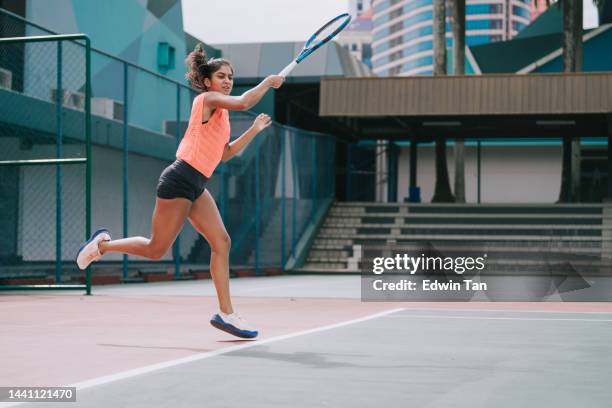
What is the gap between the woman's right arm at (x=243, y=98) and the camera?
662 centimetres

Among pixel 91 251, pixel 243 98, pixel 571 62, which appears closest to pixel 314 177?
pixel 571 62

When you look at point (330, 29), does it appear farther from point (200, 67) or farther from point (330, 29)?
point (200, 67)

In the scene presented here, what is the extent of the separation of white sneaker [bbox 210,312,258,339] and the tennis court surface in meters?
0.08

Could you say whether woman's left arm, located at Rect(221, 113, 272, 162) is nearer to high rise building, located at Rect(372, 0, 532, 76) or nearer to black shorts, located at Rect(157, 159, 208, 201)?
black shorts, located at Rect(157, 159, 208, 201)

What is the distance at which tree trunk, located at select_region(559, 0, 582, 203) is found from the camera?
102 ft

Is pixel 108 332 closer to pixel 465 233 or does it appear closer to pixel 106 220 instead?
pixel 106 220

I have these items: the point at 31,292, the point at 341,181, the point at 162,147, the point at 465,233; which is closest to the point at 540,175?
the point at 341,181

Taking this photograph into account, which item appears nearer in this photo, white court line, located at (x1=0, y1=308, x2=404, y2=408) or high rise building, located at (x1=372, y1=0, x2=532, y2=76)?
white court line, located at (x1=0, y1=308, x2=404, y2=408)

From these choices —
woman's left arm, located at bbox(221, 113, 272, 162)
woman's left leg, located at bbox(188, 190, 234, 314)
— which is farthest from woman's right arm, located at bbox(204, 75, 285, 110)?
woman's left leg, located at bbox(188, 190, 234, 314)

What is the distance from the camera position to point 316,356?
626 centimetres

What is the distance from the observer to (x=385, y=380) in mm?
5195

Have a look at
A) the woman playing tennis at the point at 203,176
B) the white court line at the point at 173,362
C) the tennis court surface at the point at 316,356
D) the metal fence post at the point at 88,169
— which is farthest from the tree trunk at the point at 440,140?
the woman playing tennis at the point at 203,176

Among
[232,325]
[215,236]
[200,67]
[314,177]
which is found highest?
[200,67]

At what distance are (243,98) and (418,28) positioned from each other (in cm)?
16598
